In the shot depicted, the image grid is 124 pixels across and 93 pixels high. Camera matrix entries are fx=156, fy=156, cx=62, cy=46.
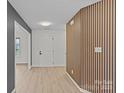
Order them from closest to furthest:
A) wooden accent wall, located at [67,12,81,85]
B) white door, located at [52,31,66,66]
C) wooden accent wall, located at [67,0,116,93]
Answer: wooden accent wall, located at [67,0,116,93], wooden accent wall, located at [67,12,81,85], white door, located at [52,31,66,66]

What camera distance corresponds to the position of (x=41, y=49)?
1069 cm

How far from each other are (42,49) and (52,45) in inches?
29.1

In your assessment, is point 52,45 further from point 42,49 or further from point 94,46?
point 94,46

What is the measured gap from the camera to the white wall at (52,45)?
10578mm

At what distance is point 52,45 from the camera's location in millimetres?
10805

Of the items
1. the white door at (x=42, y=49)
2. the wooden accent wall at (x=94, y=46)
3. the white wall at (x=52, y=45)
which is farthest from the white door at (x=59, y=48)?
the wooden accent wall at (x=94, y=46)

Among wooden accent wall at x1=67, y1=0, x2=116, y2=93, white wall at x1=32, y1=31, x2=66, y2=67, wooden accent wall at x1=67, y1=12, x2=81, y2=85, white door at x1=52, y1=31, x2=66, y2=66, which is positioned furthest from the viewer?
white door at x1=52, y1=31, x2=66, y2=66

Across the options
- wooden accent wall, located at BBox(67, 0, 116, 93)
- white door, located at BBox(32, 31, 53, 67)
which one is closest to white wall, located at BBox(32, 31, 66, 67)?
white door, located at BBox(32, 31, 53, 67)

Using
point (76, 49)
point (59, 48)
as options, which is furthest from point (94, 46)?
point (59, 48)

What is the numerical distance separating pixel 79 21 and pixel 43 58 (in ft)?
20.1

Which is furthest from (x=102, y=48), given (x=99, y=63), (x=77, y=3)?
(x=77, y=3)

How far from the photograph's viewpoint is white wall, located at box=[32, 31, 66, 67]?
10.6m

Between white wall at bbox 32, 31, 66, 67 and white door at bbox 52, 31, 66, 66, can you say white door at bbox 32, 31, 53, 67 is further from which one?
white door at bbox 52, 31, 66, 66
